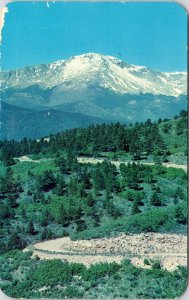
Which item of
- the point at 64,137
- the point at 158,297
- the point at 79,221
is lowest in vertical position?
the point at 158,297

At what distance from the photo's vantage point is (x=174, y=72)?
977 centimetres

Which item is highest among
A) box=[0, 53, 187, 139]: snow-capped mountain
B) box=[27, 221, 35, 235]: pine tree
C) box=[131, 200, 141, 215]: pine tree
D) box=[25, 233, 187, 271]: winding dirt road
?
box=[0, 53, 187, 139]: snow-capped mountain

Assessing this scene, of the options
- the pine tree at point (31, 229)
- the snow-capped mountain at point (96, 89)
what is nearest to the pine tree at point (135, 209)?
the snow-capped mountain at point (96, 89)

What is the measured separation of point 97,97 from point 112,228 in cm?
107

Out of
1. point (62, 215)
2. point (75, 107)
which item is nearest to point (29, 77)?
point (75, 107)

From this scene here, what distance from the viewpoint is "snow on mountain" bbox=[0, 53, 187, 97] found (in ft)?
32.2

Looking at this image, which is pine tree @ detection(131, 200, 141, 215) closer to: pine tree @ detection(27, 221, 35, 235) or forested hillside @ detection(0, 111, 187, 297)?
forested hillside @ detection(0, 111, 187, 297)

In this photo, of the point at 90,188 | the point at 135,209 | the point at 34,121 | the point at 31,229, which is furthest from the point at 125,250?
the point at 34,121

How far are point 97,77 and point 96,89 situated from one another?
0.11 metres

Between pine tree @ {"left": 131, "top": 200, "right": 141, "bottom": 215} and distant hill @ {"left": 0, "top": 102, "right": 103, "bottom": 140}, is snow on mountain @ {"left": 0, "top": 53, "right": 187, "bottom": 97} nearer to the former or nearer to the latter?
distant hill @ {"left": 0, "top": 102, "right": 103, "bottom": 140}

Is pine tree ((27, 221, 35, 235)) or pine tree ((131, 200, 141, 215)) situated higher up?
pine tree ((131, 200, 141, 215))

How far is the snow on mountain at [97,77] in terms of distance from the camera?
9828 millimetres

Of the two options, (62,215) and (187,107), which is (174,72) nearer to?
(187,107)

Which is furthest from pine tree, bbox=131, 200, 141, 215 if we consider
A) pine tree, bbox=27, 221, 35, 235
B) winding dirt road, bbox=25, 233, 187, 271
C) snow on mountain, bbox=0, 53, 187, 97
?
snow on mountain, bbox=0, 53, 187, 97
